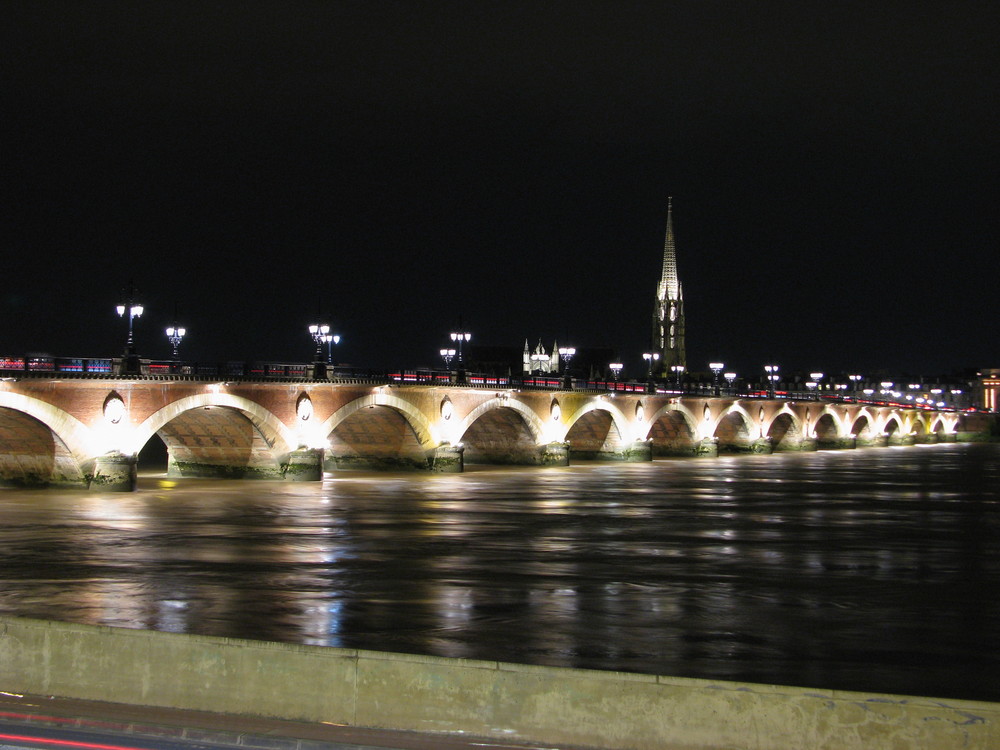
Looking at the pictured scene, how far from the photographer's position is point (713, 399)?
95.2 meters

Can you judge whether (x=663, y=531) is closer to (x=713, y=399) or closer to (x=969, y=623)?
(x=969, y=623)

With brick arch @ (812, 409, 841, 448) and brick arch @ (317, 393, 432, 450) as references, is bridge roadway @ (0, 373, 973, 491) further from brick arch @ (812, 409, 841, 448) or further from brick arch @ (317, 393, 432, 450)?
brick arch @ (812, 409, 841, 448)

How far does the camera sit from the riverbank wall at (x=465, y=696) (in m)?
9.55

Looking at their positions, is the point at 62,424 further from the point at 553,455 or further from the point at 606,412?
the point at 606,412

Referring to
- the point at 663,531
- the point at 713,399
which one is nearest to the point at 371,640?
the point at 663,531

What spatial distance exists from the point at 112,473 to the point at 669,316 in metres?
148

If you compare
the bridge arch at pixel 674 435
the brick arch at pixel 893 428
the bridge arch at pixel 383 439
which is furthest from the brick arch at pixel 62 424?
the brick arch at pixel 893 428

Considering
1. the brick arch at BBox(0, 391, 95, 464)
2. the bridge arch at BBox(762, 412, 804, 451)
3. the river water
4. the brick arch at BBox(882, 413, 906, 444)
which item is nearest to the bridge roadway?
the brick arch at BBox(0, 391, 95, 464)

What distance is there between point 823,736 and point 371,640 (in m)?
8.06

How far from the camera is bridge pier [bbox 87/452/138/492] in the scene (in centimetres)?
4172

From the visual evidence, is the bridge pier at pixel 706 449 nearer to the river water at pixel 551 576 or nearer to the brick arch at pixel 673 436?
the brick arch at pixel 673 436

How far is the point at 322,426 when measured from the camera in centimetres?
5291

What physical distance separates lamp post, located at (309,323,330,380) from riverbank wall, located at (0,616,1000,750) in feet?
136

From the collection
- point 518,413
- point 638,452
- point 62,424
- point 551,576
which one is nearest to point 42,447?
point 62,424
